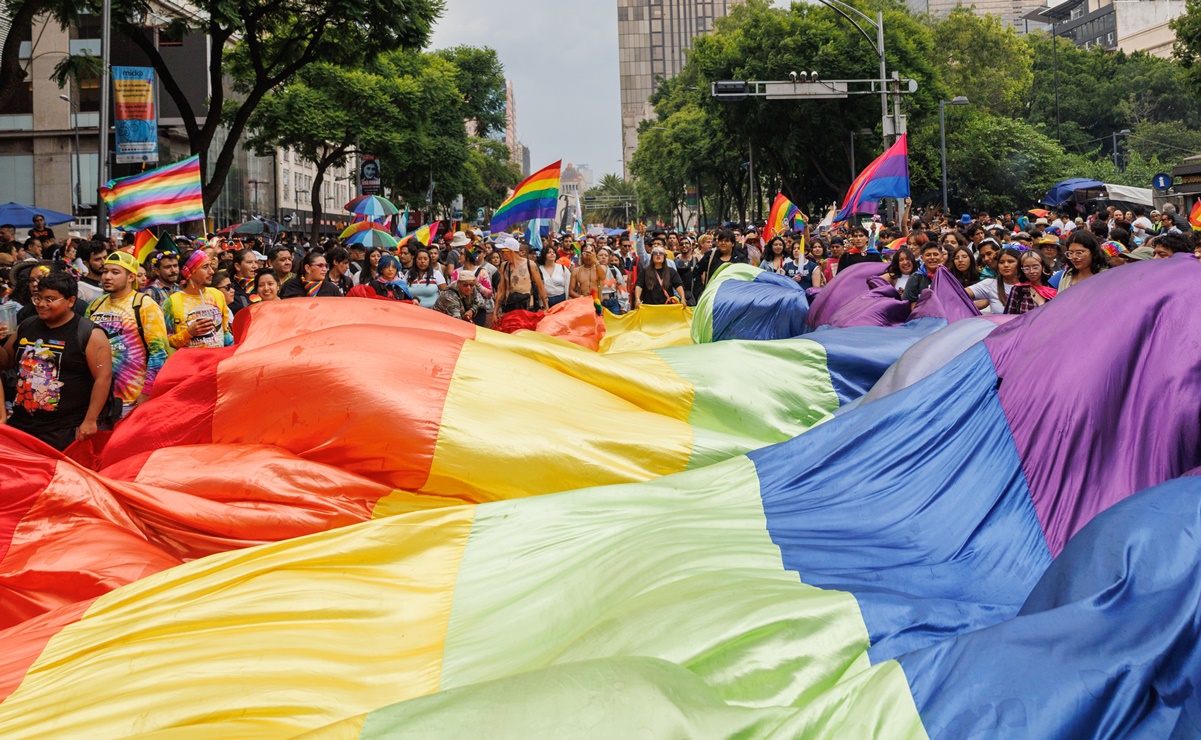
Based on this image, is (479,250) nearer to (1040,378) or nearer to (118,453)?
(118,453)

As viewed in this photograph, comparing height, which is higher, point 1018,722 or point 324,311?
point 324,311

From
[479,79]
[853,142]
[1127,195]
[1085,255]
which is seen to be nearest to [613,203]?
[479,79]

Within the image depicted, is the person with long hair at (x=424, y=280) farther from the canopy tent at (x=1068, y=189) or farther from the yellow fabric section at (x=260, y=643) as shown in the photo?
the canopy tent at (x=1068, y=189)

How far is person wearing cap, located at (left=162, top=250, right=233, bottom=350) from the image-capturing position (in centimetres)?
774

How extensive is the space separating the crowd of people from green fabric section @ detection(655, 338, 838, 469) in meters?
1.68

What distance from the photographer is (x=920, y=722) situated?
2.39 metres

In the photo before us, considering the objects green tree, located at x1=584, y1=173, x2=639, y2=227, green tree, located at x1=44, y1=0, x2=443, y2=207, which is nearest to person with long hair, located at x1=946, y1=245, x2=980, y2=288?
green tree, located at x1=44, y1=0, x2=443, y2=207

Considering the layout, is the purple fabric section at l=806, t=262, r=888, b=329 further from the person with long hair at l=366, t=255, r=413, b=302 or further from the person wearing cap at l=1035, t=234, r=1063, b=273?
the person with long hair at l=366, t=255, r=413, b=302

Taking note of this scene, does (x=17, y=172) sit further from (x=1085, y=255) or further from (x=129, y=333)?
(x=1085, y=255)

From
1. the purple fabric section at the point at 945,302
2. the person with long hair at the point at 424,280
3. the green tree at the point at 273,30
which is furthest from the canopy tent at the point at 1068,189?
the purple fabric section at the point at 945,302

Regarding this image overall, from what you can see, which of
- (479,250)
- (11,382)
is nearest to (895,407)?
(11,382)

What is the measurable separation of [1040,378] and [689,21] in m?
199

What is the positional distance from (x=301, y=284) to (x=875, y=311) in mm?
5191

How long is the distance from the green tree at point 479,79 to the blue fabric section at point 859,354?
66680 millimetres
